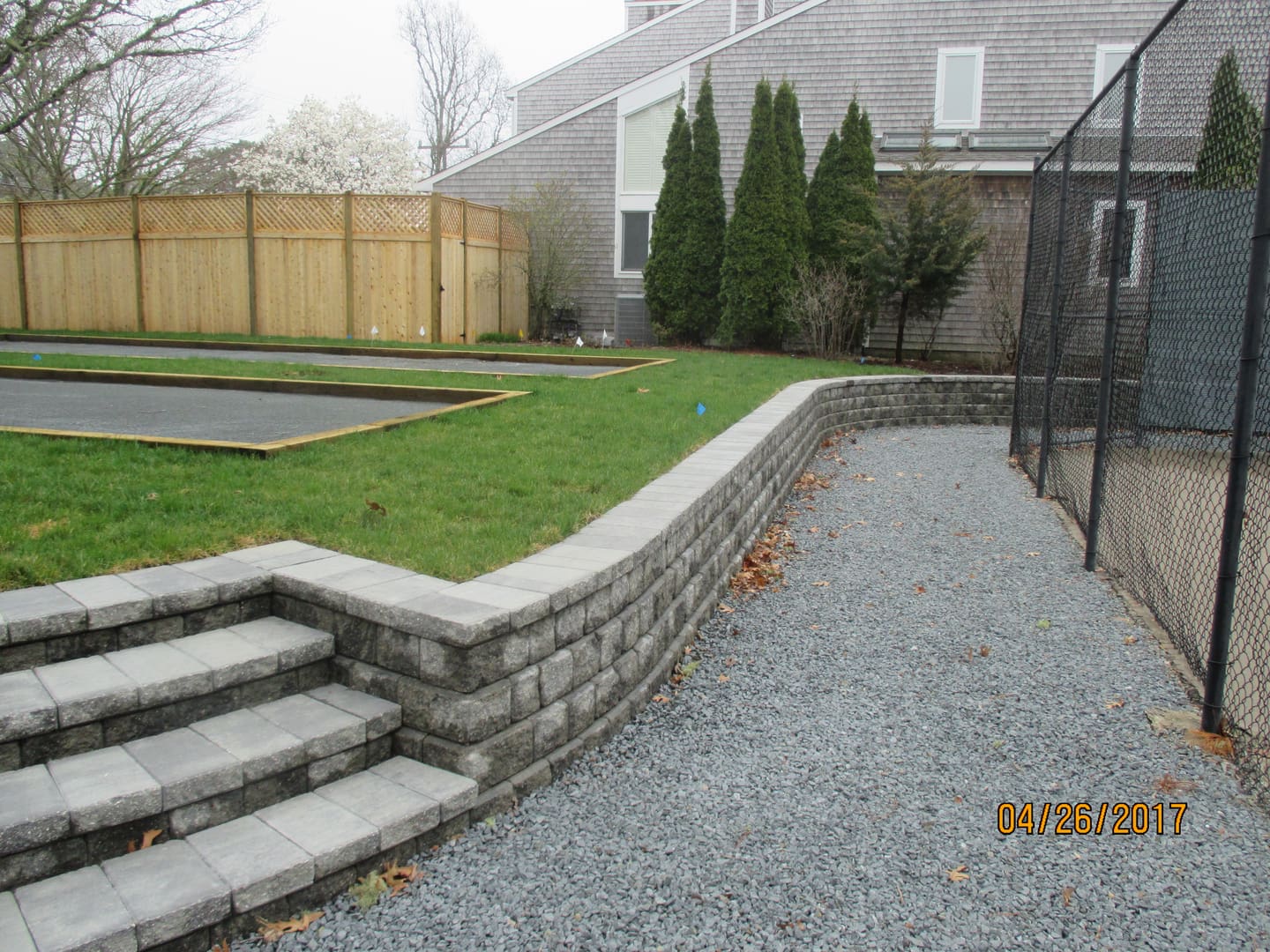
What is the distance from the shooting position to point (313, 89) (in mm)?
33562

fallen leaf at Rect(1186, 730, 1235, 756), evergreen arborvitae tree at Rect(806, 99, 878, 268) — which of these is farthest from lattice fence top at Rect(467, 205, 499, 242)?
fallen leaf at Rect(1186, 730, 1235, 756)

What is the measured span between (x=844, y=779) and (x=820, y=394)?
287 inches

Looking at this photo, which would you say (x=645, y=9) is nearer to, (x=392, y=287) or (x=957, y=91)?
(x=957, y=91)

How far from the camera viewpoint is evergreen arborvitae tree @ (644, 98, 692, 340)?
16312 mm

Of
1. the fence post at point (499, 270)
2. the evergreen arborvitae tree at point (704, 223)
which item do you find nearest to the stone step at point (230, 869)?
the evergreen arborvitae tree at point (704, 223)

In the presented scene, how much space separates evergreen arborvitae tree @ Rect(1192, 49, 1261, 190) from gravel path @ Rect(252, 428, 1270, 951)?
231 centimetres

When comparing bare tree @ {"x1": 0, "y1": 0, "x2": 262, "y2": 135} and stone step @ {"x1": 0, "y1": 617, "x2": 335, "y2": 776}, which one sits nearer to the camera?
stone step @ {"x1": 0, "y1": 617, "x2": 335, "y2": 776}

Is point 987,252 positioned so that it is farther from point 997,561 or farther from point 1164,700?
point 1164,700

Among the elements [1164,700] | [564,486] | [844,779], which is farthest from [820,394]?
[844,779]

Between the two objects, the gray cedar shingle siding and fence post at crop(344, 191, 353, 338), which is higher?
the gray cedar shingle siding

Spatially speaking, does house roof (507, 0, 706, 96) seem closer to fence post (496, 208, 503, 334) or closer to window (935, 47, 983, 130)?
fence post (496, 208, 503, 334)

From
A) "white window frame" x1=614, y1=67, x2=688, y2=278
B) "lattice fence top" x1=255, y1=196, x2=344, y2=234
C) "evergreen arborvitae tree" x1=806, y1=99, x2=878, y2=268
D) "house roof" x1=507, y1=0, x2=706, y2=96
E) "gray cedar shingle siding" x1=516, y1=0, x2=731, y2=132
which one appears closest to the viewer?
"evergreen arborvitae tree" x1=806, y1=99, x2=878, y2=268

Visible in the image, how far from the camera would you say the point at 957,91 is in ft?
56.0
